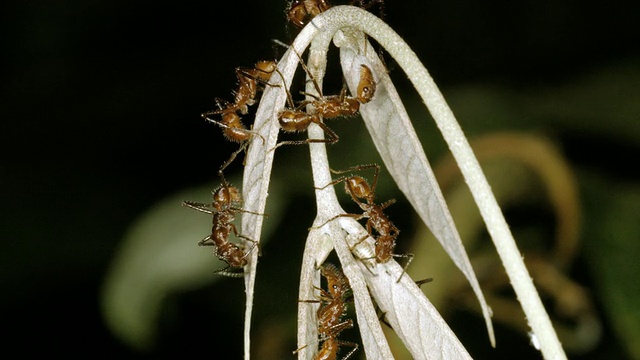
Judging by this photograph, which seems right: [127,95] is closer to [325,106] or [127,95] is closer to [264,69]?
[264,69]

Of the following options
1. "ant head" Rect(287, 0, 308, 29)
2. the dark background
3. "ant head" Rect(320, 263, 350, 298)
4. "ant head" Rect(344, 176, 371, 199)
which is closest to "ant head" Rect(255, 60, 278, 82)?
"ant head" Rect(287, 0, 308, 29)

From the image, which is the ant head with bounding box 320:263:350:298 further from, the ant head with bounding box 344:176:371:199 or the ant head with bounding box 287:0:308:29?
the ant head with bounding box 287:0:308:29

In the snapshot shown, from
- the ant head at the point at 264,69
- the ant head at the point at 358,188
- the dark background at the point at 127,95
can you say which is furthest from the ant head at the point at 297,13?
the dark background at the point at 127,95

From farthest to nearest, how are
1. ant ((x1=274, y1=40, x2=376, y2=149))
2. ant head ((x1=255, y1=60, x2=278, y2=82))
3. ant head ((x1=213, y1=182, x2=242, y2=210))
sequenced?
ant head ((x1=213, y1=182, x2=242, y2=210)), ant head ((x1=255, y1=60, x2=278, y2=82)), ant ((x1=274, y1=40, x2=376, y2=149))

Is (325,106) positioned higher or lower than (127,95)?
lower

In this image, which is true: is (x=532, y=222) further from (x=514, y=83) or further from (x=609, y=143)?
(x=514, y=83)

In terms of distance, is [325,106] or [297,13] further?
[297,13]

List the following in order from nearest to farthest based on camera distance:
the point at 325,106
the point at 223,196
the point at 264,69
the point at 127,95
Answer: the point at 325,106 → the point at 264,69 → the point at 223,196 → the point at 127,95

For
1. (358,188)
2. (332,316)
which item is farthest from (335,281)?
(358,188)
